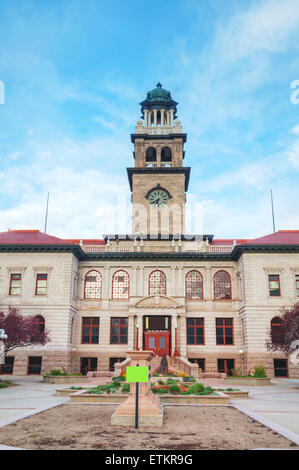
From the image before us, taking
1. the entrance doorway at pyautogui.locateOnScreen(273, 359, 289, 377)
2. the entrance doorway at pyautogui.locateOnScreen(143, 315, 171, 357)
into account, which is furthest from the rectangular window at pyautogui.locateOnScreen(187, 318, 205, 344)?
the entrance doorway at pyautogui.locateOnScreen(273, 359, 289, 377)

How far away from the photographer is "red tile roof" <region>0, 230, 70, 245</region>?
1448 inches

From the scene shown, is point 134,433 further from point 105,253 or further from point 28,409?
point 105,253

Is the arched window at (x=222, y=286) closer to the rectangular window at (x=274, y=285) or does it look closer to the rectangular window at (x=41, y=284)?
the rectangular window at (x=274, y=285)

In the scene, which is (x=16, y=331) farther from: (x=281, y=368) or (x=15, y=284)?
(x=281, y=368)

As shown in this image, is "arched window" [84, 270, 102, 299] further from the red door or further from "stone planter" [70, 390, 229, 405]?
"stone planter" [70, 390, 229, 405]

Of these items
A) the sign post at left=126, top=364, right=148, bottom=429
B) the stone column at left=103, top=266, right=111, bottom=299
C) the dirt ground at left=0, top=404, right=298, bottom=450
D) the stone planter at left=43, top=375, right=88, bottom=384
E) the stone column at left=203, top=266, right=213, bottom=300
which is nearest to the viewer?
the dirt ground at left=0, top=404, right=298, bottom=450

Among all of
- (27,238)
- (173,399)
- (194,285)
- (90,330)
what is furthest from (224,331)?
(27,238)

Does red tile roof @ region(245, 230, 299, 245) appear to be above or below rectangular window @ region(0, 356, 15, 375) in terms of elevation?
above

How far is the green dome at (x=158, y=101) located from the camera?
2021 inches

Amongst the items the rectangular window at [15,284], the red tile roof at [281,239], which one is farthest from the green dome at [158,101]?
the rectangular window at [15,284]

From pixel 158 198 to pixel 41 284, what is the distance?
1822 centimetres

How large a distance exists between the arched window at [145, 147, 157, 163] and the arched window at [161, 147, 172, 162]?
3.38 feet
